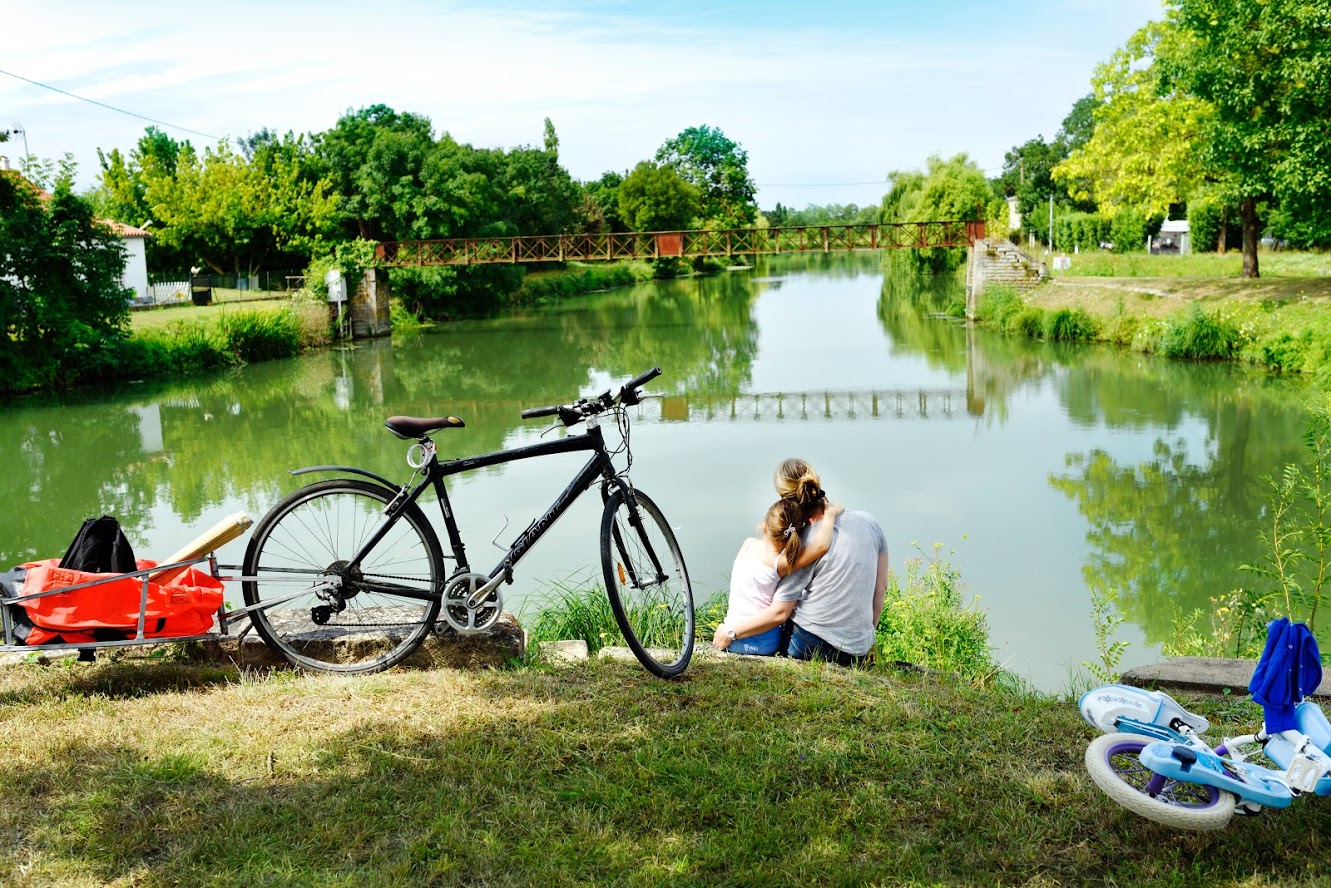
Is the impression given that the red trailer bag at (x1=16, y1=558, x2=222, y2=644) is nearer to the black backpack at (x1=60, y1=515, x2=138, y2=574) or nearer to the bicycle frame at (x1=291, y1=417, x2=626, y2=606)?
the black backpack at (x1=60, y1=515, x2=138, y2=574)

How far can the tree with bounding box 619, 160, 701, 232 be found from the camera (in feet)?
219

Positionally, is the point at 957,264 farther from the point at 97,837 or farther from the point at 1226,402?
the point at 97,837

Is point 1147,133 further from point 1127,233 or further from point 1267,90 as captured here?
point 1127,233

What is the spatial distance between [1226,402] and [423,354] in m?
18.5

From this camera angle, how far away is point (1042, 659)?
21.4 ft

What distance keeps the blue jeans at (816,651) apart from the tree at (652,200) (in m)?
62.9

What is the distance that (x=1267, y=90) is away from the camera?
19.4m

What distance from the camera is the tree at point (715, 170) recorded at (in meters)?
77.1

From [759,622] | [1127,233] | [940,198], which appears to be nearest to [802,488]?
[759,622]

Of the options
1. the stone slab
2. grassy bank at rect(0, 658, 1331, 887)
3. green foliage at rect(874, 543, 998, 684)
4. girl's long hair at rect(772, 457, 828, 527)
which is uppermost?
girl's long hair at rect(772, 457, 828, 527)

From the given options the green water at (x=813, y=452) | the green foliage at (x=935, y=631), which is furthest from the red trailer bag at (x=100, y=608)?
the green water at (x=813, y=452)

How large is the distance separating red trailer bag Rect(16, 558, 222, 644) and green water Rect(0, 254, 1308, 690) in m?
3.47

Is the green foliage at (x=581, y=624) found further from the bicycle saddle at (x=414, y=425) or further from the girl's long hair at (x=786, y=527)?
the bicycle saddle at (x=414, y=425)

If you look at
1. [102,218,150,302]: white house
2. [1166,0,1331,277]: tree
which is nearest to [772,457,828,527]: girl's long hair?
[1166,0,1331,277]: tree
